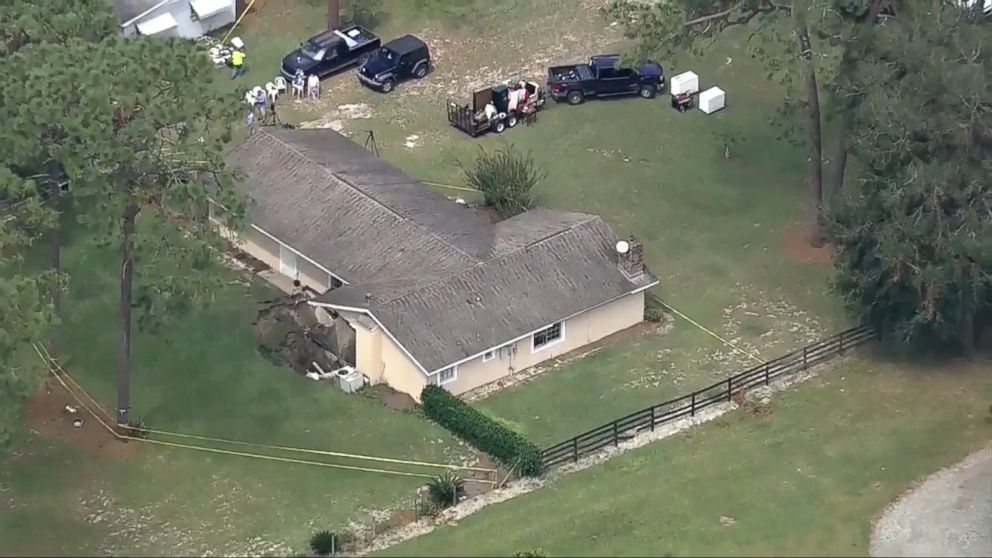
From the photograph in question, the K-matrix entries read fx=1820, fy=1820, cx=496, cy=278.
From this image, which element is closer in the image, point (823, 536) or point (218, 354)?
point (823, 536)

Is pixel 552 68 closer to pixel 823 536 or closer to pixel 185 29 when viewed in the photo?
pixel 185 29

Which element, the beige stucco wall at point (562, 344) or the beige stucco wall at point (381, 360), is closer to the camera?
the beige stucco wall at point (381, 360)

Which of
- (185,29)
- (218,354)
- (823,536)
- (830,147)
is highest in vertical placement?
(185,29)

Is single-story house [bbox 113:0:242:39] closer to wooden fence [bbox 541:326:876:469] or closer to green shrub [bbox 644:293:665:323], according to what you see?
green shrub [bbox 644:293:665:323]

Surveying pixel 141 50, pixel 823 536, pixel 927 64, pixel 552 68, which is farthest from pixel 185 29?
pixel 823 536

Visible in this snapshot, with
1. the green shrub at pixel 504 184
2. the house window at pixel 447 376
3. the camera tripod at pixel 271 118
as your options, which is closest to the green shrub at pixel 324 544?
the house window at pixel 447 376

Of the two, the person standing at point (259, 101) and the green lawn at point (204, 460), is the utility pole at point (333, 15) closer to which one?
the person standing at point (259, 101)
